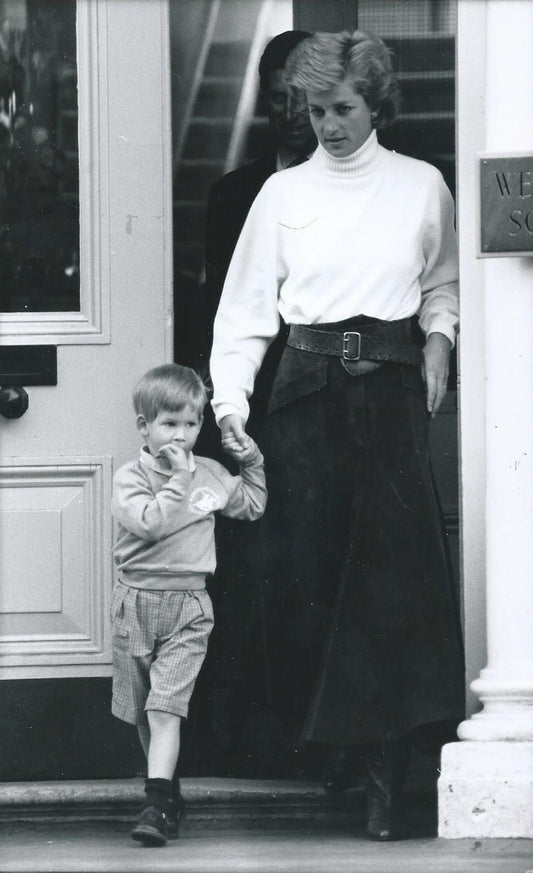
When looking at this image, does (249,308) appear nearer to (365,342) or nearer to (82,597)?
(365,342)

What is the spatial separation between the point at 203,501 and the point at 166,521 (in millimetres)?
124

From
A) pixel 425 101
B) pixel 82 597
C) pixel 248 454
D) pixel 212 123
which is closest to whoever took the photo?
pixel 248 454

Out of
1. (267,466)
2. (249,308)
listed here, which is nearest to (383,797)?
(267,466)

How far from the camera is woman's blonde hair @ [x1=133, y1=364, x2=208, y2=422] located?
4.39m

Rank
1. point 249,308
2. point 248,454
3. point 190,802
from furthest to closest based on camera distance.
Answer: point 190,802 → point 249,308 → point 248,454

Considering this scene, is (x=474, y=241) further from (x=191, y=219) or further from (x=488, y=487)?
(x=191, y=219)

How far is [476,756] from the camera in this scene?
4.29m

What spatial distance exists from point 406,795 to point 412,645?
1.96 ft

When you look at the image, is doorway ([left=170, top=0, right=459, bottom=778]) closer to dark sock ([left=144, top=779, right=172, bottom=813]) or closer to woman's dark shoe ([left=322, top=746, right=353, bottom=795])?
woman's dark shoe ([left=322, top=746, right=353, bottom=795])

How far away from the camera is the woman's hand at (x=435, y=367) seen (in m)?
4.50

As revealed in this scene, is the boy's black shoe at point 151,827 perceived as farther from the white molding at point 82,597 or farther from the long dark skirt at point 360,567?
the white molding at point 82,597

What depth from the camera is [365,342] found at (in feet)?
14.6

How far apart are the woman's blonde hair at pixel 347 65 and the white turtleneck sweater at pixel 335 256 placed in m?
0.13

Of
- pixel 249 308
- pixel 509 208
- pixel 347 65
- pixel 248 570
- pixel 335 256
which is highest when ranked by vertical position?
pixel 347 65
